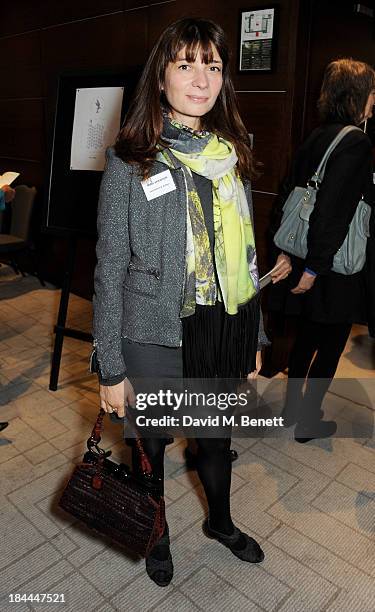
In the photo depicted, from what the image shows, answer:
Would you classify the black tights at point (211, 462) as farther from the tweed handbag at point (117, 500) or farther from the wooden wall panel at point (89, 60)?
the wooden wall panel at point (89, 60)

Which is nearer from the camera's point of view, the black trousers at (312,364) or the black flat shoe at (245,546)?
the black flat shoe at (245,546)

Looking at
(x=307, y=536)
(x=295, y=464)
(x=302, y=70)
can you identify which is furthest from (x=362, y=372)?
(x=302, y=70)

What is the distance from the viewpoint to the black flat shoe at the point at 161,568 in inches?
67.1

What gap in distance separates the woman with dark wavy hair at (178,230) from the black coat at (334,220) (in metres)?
0.55

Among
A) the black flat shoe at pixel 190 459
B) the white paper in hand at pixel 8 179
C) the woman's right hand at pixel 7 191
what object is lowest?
the black flat shoe at pixel 190 459

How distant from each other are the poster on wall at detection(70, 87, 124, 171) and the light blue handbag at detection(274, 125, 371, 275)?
98 centimetres

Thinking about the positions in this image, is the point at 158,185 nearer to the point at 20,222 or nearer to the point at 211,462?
the point at 211,462

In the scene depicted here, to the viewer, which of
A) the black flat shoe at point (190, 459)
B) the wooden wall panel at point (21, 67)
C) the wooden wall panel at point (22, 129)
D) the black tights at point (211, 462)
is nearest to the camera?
the black tights at point (211, 462)

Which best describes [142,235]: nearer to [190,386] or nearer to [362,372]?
[190,386]

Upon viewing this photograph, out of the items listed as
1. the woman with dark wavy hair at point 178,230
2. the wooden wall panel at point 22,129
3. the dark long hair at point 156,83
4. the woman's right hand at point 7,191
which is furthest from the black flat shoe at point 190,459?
the wooden wall panel at point 22,129

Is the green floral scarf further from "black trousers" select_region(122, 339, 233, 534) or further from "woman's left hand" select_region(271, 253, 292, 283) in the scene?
"woman's left hand" select_region(271, 253, 292, 283)

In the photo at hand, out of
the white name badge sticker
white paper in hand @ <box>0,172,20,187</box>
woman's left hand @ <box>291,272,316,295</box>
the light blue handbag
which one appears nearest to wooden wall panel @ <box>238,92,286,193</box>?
the light blue handbag

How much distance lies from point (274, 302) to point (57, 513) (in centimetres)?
131

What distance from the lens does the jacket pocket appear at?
1.37 meters
